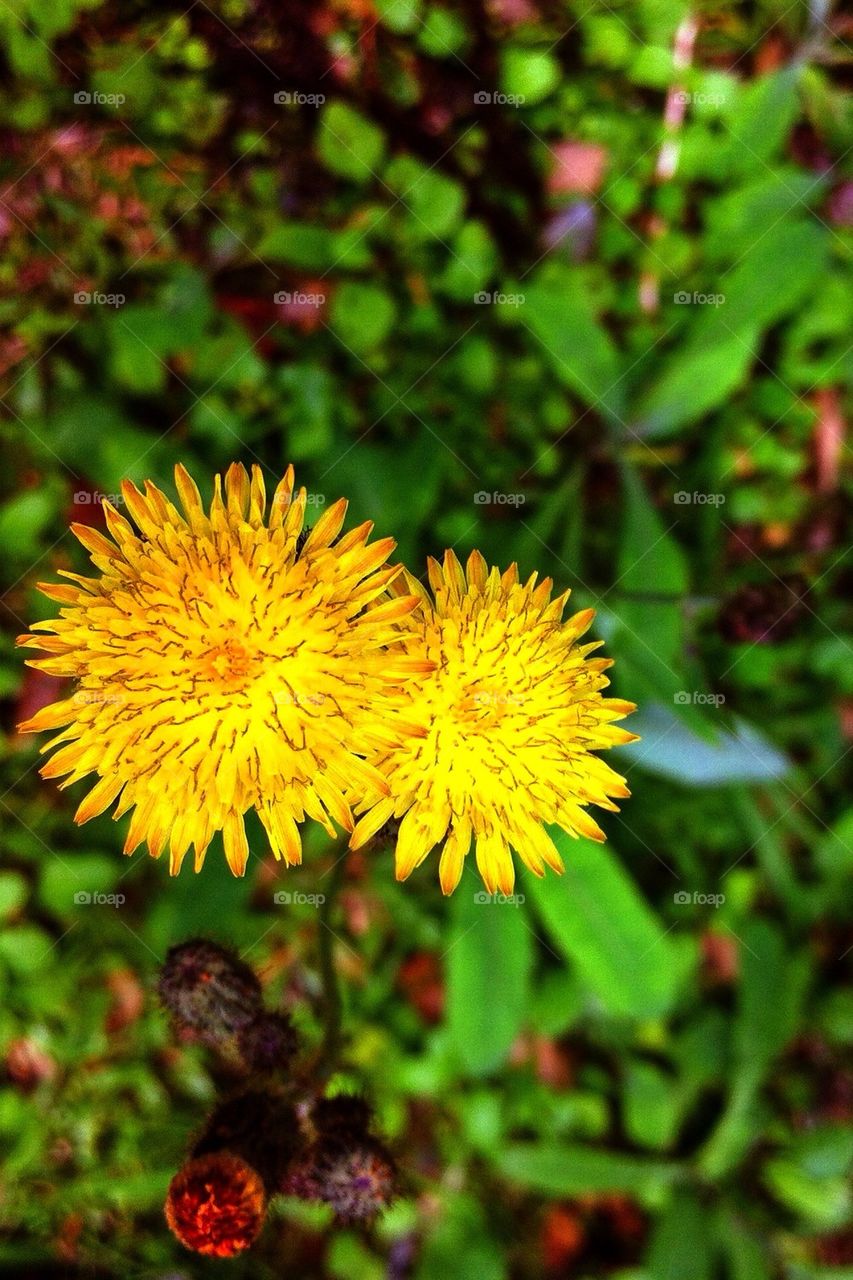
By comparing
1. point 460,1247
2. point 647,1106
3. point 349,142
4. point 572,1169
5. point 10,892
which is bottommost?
point 460,1247

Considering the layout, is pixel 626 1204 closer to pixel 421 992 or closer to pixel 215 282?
pixel 421 992

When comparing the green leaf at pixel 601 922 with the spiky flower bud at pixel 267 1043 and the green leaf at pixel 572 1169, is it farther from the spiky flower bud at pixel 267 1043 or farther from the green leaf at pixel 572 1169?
the spiky flower bud at pixel 267 1043

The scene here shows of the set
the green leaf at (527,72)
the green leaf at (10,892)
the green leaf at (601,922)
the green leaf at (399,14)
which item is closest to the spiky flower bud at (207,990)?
the green leaf at (601,922)

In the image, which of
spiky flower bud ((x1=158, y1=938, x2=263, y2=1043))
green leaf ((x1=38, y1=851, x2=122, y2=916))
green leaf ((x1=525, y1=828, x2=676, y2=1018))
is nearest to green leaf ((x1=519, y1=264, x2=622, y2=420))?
green leaf ((x1=525, y1=828, x2=676, y2=1018))

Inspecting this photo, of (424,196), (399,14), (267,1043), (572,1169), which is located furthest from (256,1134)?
(399,14)

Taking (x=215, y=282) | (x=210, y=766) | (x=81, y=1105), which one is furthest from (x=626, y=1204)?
(x=215, y=282)

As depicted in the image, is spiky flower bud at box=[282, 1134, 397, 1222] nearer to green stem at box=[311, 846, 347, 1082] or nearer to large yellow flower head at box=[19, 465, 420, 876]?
green stem at box=[311, 846, 347, 1082]

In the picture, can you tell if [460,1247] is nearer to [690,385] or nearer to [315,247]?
[690,385]
